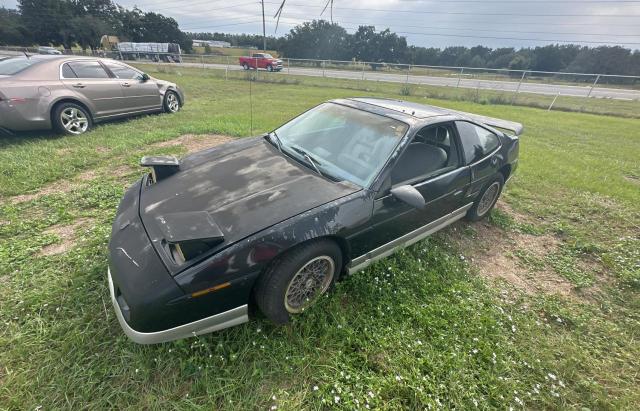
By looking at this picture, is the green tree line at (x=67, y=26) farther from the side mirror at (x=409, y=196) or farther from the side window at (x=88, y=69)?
the side mirror at (x=409, y=196)

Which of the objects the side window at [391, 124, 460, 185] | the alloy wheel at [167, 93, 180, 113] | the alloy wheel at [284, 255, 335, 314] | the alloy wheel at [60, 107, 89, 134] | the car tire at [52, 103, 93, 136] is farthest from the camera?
the alloy wheel at [167, 93, 180, 113]

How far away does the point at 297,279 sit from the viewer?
2.07m

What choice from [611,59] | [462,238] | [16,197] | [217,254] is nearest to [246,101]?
[16,197]

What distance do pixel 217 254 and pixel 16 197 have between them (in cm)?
358

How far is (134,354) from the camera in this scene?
185cm

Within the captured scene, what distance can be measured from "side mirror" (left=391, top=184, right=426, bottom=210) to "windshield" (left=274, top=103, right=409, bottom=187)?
22cm

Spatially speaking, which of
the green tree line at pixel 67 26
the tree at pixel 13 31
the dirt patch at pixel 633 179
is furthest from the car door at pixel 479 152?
the tree at pixel 13 31

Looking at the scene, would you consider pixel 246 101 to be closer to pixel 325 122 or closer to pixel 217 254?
pixel 325 122

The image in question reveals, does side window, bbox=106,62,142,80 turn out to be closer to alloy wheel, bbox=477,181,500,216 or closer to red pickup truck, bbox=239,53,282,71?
alloy wheel, bbox=477,181,500,216

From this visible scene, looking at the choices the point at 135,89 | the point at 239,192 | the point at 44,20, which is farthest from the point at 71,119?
the point at 44,20

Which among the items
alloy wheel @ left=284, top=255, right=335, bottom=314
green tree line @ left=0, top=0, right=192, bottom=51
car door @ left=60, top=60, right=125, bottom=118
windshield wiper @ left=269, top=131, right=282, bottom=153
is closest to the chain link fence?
car door @ left=60, top=60, right=125, bottom=118

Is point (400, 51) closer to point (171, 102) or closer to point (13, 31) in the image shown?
point (171, 102)

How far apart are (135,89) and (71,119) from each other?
1573mm

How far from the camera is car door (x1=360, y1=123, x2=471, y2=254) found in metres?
2.37
